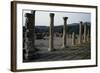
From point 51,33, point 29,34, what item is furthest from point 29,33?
point 51,33

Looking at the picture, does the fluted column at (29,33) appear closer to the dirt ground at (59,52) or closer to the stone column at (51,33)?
the dirt ground at (59,52)

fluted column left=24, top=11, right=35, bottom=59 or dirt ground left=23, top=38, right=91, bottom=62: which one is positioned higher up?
fluted column left=24, top=11, right=35, bottom=59

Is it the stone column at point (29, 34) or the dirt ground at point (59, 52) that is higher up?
the stone column at point (29, 34)

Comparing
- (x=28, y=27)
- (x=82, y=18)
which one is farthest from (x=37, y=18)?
(x=82, y=18)

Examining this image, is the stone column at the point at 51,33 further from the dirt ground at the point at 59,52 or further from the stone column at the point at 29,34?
the stone column at the point at 29,34

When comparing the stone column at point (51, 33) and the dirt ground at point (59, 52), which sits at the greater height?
the stone column at point (51, 33)

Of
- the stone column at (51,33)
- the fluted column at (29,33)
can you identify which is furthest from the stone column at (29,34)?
the stone column at (51,33)

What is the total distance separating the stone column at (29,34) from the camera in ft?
6.09

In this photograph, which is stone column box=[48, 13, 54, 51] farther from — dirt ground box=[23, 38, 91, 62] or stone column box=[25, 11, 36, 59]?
stone column box=[25, 11, 36, 59]

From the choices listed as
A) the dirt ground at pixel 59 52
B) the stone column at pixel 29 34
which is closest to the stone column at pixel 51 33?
the dirt ground at pixel 59 52

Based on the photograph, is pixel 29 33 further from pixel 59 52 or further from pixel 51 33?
pixel 59 52

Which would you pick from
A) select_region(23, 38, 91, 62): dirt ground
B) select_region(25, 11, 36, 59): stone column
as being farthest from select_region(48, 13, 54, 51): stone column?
select_region(25, 11, 36, 59): stone column

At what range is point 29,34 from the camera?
187 centimetres

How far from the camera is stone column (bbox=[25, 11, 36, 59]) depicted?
6.09 ft
